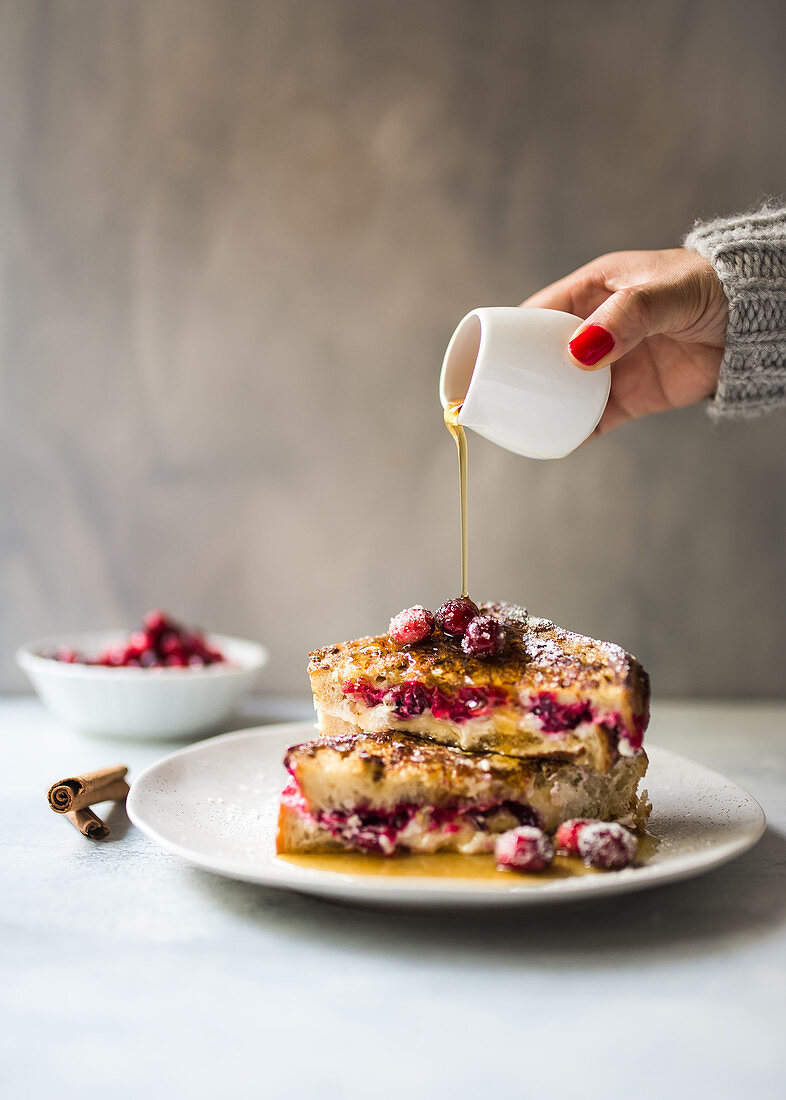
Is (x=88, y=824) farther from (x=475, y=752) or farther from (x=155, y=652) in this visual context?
(x=155, y=652)

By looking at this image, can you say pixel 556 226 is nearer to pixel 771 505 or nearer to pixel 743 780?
pixel 771 505

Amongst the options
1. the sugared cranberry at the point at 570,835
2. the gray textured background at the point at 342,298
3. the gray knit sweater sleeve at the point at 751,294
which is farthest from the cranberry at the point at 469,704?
the gray textured background at the point at 342,298

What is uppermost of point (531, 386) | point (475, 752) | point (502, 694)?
point (531, 386)

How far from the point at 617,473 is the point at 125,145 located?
1739 millimetres

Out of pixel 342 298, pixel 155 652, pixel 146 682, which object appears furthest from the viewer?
pixel 342 298

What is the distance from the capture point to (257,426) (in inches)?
113

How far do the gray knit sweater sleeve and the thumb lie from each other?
0.19m

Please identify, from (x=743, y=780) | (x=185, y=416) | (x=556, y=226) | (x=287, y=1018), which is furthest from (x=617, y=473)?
(x=287, y=1018)

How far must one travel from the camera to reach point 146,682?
7.37 feet

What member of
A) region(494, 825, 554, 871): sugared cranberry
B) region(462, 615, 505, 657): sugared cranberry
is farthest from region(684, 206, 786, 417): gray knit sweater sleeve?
region(494, 825, 554, 871): sugared cranberry

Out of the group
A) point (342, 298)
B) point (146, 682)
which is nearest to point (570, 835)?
point (146, 682)

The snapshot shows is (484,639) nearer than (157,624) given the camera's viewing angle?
Yes

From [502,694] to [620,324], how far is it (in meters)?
0.70

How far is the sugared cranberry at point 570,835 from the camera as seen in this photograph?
4.63 feet
